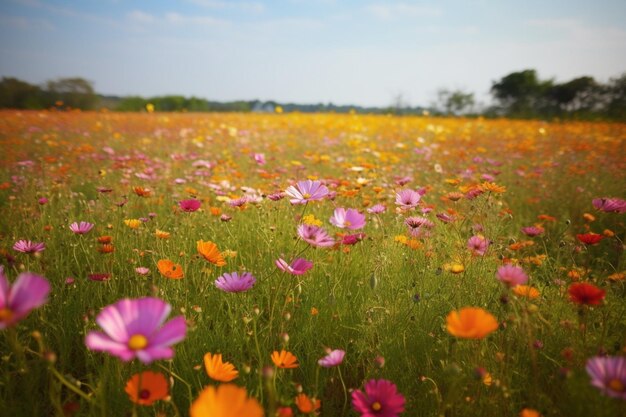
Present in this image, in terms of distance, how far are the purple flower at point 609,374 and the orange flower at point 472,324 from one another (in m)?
0.22

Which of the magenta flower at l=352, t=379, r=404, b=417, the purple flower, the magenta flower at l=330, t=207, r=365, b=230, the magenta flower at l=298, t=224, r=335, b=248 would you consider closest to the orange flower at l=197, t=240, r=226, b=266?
the magenta flower at l=298, t=224, r=335, b=248

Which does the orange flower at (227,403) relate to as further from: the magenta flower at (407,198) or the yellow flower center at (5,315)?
the magenta flower at (407,198)

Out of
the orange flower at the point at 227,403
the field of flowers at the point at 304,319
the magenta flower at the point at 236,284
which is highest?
the orange flower at the point at 227,403

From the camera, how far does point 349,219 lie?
1286mm

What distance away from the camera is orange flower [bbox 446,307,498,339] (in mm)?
658

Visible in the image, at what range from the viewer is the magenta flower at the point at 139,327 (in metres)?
0.58

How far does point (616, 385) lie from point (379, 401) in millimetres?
485

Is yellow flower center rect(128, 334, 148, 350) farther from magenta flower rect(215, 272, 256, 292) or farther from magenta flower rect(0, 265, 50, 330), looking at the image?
magenta flower rect(215, 272, 256, 292)

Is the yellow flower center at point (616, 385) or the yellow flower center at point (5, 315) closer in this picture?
the yellow flower center at point (5, 315)

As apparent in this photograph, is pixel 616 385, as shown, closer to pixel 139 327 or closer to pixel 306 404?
pixel 306 404

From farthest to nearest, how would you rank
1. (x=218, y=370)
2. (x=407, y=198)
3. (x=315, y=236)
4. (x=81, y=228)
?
(x=407, y=198) < (x=81, y=228) < (x=315, y=236) < (x=218, y=370)

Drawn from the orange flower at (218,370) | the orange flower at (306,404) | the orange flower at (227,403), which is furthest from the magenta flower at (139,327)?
the orange flower at (306,404)

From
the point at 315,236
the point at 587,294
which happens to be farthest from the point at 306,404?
the point at 587,294

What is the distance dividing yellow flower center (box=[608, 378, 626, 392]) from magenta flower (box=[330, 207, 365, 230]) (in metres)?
0.73
